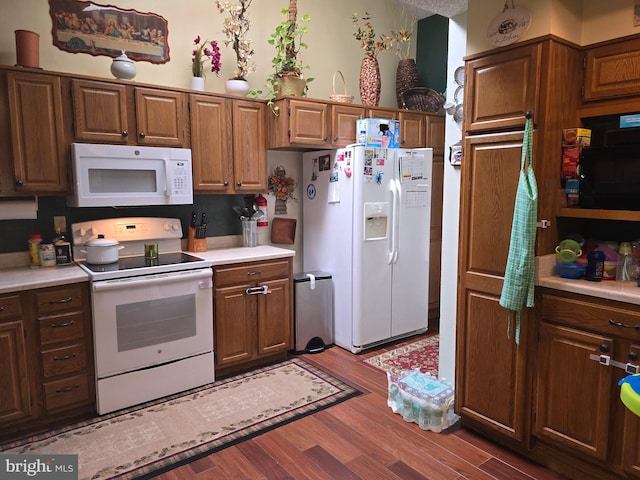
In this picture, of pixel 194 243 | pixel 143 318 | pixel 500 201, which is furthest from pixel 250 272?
pixel 500 201

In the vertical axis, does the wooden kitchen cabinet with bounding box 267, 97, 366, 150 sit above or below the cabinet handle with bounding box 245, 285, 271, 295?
above

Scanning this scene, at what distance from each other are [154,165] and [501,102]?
7.27ft

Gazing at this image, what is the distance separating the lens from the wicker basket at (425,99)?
14.5 ft

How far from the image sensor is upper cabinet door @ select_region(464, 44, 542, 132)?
6.88 feet

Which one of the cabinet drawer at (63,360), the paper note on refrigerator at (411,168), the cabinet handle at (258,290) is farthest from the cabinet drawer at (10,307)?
the paper note on refrigerator at (411,168)

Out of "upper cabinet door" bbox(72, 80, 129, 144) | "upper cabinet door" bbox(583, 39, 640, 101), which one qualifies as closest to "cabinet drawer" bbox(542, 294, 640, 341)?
"upper cabinet door" bbox(583, 39, 640, 101)

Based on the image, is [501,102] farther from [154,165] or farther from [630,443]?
[154,165]

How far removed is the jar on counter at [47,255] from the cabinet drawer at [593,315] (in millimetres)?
2944

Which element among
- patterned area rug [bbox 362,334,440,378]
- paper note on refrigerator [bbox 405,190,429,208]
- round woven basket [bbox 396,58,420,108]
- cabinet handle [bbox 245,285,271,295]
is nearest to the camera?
cabinet handle [bbox 245,285,271,295]

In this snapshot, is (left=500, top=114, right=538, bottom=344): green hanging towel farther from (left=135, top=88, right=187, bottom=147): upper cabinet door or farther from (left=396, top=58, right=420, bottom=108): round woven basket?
(left=396, top=58, right=420, bottom=108): round woven basket

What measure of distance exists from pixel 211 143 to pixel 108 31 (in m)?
1.03

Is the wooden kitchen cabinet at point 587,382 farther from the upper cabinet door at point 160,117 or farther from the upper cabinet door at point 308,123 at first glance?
the upper cabinet door at point 160,117

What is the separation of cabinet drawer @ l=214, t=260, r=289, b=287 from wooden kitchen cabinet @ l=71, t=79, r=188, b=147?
0.97 m

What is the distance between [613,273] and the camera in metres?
2.14
